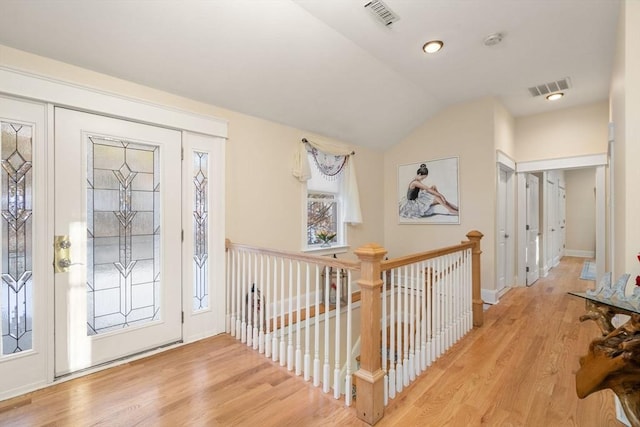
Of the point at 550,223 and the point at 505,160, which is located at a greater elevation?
the point at 505,160

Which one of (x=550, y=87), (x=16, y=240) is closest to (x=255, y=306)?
(x=16, y=240)

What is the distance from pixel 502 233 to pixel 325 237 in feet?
8.78

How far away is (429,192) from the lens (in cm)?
467

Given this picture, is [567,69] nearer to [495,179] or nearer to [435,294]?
[495,179]

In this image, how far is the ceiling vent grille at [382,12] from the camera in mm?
2322

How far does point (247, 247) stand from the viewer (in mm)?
2822

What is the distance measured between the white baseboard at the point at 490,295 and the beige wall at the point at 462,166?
64mm

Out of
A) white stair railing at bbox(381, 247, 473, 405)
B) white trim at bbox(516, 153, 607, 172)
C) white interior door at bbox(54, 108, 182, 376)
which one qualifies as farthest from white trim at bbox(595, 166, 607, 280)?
white interior door at bbox(54, 108, 182, 376)

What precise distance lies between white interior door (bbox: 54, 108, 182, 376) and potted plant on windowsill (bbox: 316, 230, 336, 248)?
190cm

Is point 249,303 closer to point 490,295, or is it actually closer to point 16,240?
point 16,240

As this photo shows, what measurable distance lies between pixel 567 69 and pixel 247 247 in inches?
161

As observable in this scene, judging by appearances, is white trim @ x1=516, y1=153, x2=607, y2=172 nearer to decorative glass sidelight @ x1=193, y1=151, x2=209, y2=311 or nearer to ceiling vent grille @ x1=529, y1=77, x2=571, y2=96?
ceiling vent grille @ x1=529, y1=77, x2=571, y2=96

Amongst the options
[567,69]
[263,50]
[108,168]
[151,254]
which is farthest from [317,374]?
[567,69]

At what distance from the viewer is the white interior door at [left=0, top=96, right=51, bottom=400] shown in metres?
1.98
